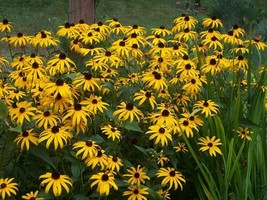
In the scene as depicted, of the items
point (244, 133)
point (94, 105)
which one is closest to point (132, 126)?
point (94, 105)

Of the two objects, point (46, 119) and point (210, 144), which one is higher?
point (46, 119)

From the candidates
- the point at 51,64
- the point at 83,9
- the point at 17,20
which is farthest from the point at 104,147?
the point at 17,20

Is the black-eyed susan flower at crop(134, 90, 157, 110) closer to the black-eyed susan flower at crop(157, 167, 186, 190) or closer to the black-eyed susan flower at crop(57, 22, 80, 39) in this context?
the black-eyed susan flower at crop(157, 167, 186, 190)

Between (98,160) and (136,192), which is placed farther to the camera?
(136,192)

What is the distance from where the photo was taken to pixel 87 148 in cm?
197

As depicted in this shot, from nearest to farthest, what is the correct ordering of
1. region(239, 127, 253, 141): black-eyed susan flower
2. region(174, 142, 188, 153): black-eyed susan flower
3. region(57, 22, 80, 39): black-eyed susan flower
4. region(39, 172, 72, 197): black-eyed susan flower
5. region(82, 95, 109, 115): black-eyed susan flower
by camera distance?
region(39, 172, 72, 197): black-eyed susan flower → region(82, 95, 109, 115): black-eyed susan flower → region(174, 142, 188, 153): black-eyed susan flower → region(239, 127, 253, 141): black-eyed susan flower → region(57, 22, 80, 39): black-eyed susan flower

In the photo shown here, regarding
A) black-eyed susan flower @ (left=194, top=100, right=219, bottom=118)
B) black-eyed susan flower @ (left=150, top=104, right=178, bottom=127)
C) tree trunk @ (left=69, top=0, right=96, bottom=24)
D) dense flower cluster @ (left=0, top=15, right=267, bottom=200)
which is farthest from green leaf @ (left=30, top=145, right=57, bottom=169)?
tree trunk @ (left=69, top=0, right=96, bottom=24)

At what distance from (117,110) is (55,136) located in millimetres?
336

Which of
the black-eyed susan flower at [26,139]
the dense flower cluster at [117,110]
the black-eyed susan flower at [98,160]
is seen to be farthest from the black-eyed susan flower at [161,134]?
the black-eyed susan flower at [26,139]

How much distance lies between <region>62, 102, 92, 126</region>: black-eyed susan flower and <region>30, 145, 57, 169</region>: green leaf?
6.2 inches

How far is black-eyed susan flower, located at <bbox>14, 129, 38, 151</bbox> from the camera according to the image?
203 centimetres

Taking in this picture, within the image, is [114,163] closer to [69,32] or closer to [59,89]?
[59,89]

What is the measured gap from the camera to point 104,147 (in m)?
2.28

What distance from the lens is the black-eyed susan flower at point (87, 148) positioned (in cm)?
195
